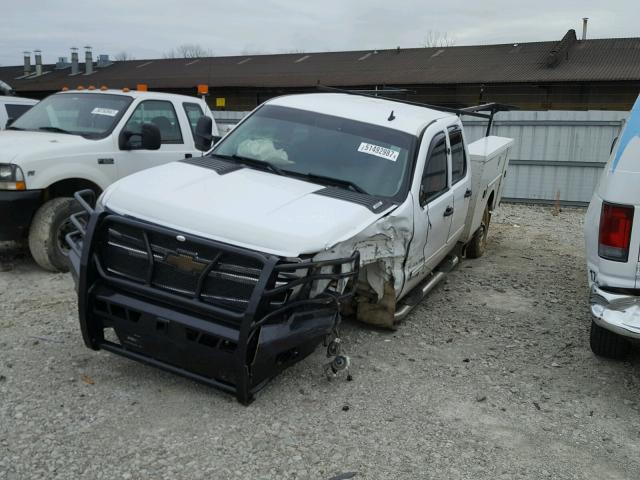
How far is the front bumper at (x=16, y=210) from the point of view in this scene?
586 centimetres

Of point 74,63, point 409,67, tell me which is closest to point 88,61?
point 74,63

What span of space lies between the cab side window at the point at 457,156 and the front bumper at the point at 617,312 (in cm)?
228

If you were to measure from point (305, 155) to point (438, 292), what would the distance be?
248cm

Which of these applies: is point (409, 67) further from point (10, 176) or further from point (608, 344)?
point (608, 344)

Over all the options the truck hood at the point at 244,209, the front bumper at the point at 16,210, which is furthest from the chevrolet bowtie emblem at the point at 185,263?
the front bumper at the point at 16,210

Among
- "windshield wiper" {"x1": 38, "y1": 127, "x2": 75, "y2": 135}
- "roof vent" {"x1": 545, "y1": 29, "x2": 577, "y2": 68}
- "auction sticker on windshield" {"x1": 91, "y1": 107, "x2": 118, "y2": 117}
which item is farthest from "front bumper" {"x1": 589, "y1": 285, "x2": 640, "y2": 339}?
"roof vent" {"x1": 545, "y1": 29, "x2": 577, "y2": 68}

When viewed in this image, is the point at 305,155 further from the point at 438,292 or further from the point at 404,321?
the point at 438,292

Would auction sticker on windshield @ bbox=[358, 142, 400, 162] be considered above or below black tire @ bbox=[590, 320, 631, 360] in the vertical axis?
above

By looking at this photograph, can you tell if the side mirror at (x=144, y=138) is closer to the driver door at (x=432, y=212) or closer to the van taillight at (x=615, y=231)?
the driver door at (x=432, y=212)

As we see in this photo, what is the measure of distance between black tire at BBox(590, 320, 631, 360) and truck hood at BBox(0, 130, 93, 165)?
5.32 m

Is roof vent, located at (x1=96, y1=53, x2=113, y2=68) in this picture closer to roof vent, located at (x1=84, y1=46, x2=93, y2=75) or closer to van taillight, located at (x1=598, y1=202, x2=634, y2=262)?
roof vent, located at (x1=84, y1=46, x2=93, y2=75)

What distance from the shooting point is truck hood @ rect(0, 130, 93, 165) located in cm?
591

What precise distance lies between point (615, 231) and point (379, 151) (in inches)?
75.5

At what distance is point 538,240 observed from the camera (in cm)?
962
